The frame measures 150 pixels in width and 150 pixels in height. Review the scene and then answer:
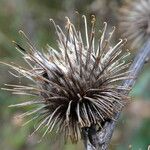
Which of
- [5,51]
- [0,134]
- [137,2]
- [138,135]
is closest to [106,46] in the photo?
[137,2]

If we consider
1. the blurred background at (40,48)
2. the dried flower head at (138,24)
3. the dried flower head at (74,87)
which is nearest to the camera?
the dried flower head at (74,87)

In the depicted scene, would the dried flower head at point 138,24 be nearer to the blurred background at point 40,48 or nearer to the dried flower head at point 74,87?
the dried flower head at point 74,87

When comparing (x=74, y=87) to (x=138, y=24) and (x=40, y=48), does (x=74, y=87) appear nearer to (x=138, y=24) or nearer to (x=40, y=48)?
(x=138, y=24)

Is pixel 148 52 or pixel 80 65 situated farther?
pixel 148 52

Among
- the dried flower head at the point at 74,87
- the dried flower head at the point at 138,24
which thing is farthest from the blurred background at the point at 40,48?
the dried flower head at the point at 74,87

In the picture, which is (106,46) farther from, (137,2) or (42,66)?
(137,2)

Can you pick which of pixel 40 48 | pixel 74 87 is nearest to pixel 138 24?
pixel 74 87
